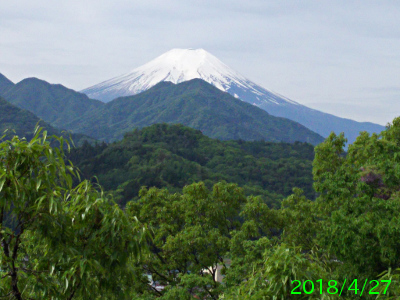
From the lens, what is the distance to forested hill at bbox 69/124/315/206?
5703 cm

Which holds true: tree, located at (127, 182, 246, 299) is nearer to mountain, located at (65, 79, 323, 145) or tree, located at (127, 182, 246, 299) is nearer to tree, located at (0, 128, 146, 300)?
tree, located at (0, 128, 146, 300)

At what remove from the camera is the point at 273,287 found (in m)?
3.15

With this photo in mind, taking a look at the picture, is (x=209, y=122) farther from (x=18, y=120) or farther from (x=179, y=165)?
(x=179, y=165)

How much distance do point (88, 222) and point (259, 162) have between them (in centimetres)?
Result: 7104

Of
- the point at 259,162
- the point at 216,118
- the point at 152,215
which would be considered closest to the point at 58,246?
the point at 152,215

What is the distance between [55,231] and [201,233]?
290 inches

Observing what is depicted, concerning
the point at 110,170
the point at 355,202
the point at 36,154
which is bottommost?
the point at 110,170

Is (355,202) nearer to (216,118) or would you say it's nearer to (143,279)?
(143,279)

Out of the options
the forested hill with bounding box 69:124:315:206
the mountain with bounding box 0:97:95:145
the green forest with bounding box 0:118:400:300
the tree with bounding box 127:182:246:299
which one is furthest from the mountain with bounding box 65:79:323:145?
the green forest with bounding box 0:118:400:300

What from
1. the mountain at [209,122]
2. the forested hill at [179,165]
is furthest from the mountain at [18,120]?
the mountain at [209,122]

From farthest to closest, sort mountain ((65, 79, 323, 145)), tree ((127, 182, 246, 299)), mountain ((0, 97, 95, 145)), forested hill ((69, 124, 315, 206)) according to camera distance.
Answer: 1. mountain ((65, 79, 323, 145))
2. mountain ((0, 97, 95, 145))
3. forested hill ((69, 124, 315, 206))
4. tree ((127, 182, 246, 299))

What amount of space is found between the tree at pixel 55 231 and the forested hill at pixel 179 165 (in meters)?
43.7

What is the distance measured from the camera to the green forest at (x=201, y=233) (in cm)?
305

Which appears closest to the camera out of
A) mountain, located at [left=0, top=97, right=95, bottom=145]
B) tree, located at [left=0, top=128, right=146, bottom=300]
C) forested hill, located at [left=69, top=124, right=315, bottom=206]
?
tree, located at [left=0, top=128, right=146, bottom=300]
